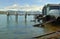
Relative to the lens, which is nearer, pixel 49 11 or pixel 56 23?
pixel 56 23

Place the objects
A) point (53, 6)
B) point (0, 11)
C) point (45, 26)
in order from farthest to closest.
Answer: point (0, 11)
point (53, 6)
point (45, 26)

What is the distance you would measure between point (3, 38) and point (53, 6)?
29314 millimetres

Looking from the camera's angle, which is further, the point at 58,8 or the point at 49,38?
the point at 58,8

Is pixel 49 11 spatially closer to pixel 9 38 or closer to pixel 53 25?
pixel 53 25

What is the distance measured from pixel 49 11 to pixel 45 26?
15.3 meters

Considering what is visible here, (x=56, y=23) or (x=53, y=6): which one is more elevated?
(x=53, y=6)

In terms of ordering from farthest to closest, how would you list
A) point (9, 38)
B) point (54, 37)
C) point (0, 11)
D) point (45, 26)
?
1. point (0, 11)
2. point (45, 26)
3. point (9, 38)
4. point (54, 37)

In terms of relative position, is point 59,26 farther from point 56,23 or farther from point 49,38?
point 49,38

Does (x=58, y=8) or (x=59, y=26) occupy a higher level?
(x=58, y=8)

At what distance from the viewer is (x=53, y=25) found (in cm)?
3934

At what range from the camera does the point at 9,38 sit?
22922mm

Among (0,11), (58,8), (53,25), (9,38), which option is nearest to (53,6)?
(58,8)

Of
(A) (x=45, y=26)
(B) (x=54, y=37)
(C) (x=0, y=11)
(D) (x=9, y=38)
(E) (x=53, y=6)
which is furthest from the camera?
(C) (x=0, y=11)

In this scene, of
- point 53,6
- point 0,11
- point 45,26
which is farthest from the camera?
point 0,11
